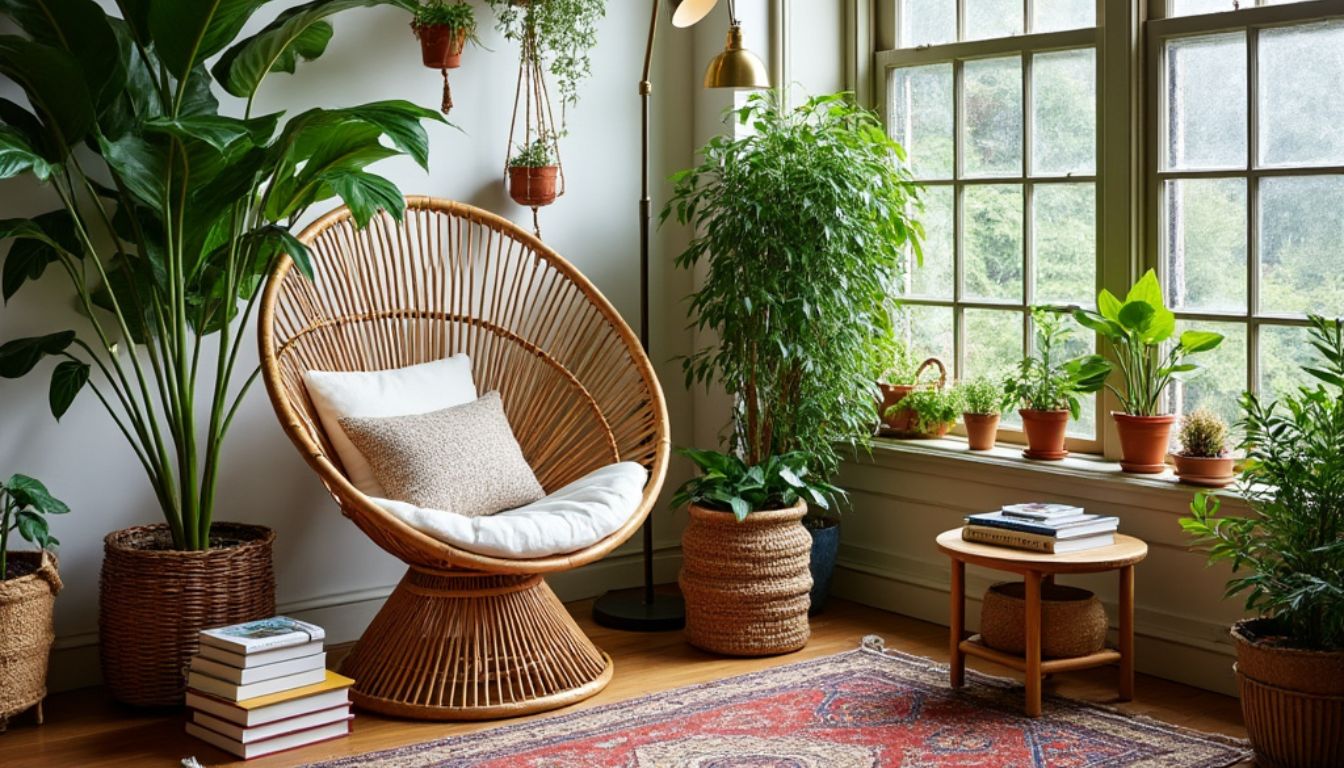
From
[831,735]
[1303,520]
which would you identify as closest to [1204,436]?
[1303,520]

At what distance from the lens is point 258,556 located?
3441 millimetres

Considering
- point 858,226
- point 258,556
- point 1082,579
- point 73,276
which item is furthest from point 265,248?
point 1082,579

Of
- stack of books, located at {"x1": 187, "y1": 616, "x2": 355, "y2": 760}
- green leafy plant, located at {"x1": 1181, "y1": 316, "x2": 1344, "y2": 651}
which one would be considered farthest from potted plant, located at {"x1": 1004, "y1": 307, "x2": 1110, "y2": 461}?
stack of books, located at {"x1": 187, "y1": 616, "x2": 355, "y2": 760}

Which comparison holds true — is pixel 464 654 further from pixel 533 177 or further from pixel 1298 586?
pixel 1298 586

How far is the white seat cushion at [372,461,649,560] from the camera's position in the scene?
3131mm

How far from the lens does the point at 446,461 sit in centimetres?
347

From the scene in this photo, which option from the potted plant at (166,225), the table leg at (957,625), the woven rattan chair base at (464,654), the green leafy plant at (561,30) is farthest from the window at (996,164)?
the potted plant at (166,225)

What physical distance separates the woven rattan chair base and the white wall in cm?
60

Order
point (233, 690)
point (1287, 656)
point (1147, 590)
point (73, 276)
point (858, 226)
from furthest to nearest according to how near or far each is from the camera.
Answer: point (858, 226) < point (1147, 590) < point (73, 276) < point (233, 690) < point (1287, 656)

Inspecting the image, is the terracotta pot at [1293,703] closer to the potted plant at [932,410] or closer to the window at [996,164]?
the window at [996,164]

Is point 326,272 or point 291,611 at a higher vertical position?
point 326,272

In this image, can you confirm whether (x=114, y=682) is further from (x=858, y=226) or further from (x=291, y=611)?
(x=858, y=226)

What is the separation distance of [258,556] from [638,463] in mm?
929

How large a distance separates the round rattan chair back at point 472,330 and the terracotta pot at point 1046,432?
0.95m
